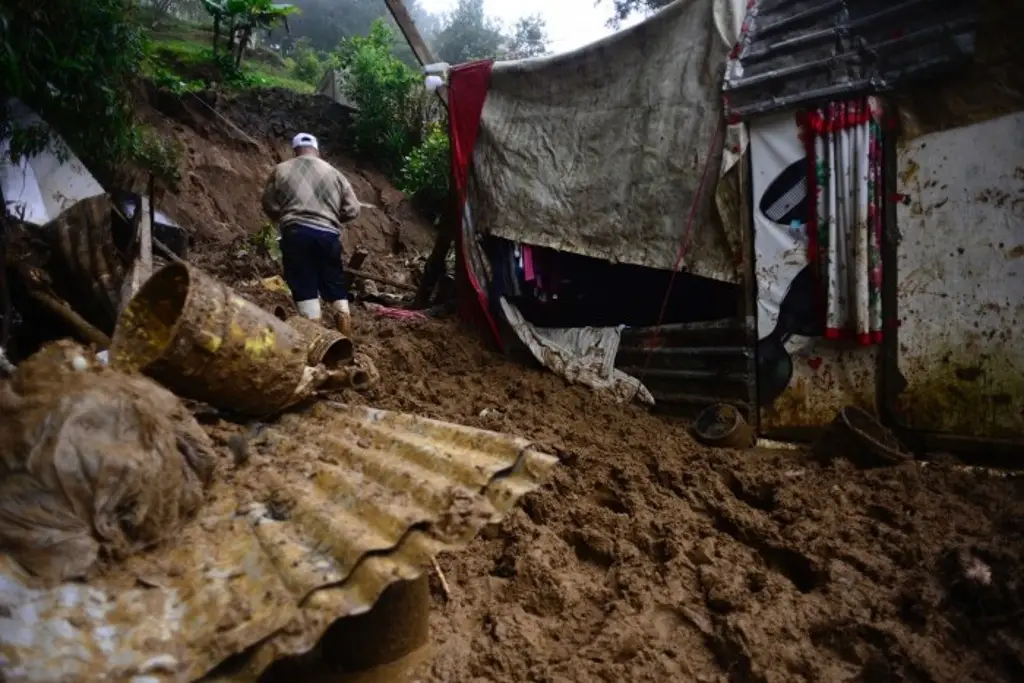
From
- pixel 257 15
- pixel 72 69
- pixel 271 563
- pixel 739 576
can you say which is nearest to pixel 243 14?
pixel 257 15

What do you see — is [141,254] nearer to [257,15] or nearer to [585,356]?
[585,356]

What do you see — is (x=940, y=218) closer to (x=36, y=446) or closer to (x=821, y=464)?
(x=821, y=464)

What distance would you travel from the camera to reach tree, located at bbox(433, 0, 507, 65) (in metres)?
24.3

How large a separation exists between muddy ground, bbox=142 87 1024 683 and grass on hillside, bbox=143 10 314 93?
9368 mm

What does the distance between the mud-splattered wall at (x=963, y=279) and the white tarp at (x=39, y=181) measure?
6.10m

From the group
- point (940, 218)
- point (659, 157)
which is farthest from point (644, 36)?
point (940, 218)

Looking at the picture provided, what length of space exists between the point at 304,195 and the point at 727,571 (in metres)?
4.24

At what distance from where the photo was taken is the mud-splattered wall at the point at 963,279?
2.98 meters

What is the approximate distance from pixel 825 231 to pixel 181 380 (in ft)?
10.8

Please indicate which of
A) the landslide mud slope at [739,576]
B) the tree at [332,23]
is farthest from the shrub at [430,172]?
the tree at [332,23]

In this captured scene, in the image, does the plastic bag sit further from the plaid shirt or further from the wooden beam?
the wooden beam

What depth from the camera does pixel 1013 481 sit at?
111 inches

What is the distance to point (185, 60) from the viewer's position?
11734mm

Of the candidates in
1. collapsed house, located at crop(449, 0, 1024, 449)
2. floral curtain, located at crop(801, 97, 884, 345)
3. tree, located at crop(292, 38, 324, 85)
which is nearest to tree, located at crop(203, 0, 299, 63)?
tree, located at crop(292, 38, 324, 85)
